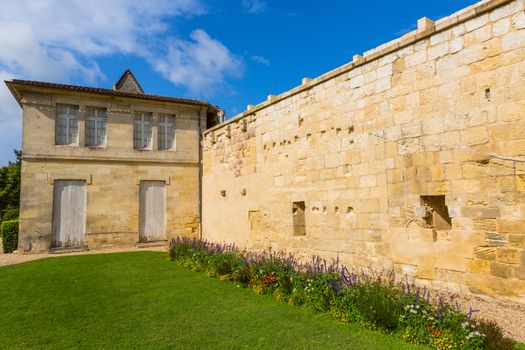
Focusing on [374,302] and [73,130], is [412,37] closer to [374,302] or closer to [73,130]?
[374,302]

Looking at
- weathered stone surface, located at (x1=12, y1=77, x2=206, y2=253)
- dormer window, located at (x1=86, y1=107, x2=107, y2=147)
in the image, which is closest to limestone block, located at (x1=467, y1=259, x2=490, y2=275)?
weathered stone surface, located at (x1=12, y1=77, x2=206, y2=253)

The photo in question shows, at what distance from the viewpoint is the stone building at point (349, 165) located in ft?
14.8

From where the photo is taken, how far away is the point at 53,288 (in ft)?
20.8

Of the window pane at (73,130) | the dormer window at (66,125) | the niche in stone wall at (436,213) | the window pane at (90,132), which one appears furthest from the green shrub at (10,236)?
the niche in stone wall at (436,213)

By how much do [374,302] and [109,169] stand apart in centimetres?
1029

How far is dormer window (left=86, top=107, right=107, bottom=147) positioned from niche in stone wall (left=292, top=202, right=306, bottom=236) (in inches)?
298

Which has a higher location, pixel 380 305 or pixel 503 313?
pixel 380 305

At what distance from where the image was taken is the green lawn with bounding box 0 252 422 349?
3.83m

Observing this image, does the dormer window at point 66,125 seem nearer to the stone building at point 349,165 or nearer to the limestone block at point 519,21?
the stone building at point 349,165

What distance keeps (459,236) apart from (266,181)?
480 centimetres

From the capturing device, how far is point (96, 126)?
12023 mm

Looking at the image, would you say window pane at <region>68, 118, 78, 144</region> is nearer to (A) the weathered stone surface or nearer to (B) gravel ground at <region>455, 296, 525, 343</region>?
(A) the weathered stone surface

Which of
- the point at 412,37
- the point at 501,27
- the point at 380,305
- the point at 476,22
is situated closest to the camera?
the point at 380,305

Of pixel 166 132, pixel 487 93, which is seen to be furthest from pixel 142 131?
pixel 487 93
